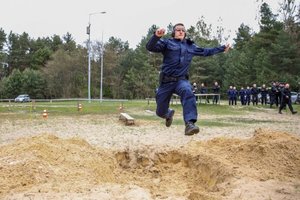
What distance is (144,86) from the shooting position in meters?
76.2

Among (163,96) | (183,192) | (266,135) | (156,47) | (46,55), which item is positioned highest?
(46,55)

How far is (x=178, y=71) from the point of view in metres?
7.82

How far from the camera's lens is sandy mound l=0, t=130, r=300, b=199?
6.79m

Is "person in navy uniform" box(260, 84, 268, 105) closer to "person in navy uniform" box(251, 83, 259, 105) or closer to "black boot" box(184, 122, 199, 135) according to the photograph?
"person in navy uniform" box(251, 83, 259, 105)

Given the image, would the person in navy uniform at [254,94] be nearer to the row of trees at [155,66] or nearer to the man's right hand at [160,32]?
the row of trees at [155,66]

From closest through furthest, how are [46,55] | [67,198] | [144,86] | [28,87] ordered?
[67,198], [144,86], [28,87], [46,55]

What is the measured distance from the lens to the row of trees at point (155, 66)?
52.3m

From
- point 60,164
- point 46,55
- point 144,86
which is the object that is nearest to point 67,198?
point 60,164

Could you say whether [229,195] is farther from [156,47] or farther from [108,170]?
[108,170]

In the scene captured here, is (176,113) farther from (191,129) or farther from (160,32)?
(160,32)

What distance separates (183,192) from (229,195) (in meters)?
1.04

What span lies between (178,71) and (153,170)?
340 cm

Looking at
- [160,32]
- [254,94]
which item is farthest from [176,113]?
[160,32]

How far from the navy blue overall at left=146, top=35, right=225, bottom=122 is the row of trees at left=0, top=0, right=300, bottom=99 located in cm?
4214
